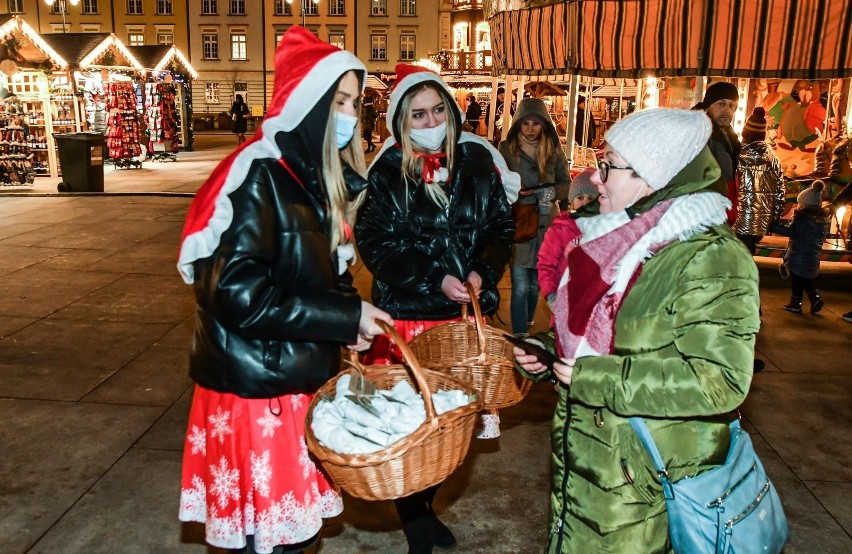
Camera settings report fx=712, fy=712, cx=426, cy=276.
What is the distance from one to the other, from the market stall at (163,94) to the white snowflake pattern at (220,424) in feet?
70.1

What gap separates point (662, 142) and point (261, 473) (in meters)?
1.55

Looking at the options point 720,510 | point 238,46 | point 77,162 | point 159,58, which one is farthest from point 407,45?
point 720,510

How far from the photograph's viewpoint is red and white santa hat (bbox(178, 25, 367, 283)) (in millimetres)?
2062

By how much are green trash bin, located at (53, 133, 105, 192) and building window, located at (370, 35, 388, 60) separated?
39.5 m

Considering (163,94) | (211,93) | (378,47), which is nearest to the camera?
(163,94)

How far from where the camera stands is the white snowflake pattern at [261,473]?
2236 mm

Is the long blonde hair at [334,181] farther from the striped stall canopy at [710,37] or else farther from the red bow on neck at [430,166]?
the striped stall canopy at [710,37]

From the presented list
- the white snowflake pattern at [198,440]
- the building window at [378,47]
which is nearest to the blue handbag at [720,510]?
the white snowflake pattern at [198,440]

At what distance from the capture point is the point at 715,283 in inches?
70.7

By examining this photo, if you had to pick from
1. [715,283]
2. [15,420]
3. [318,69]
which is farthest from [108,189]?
[715,283]

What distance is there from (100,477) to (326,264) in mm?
2420

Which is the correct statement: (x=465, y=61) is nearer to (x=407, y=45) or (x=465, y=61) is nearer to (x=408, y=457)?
(x=407, y=45)

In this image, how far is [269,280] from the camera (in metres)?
2.13

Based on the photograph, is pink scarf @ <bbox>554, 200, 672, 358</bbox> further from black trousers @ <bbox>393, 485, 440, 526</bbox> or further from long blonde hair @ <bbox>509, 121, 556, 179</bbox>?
long blonde hair @ <bbox>509, 121, 556, 179</bbox>
